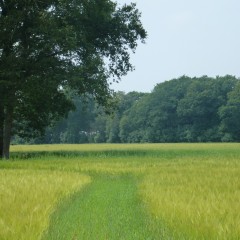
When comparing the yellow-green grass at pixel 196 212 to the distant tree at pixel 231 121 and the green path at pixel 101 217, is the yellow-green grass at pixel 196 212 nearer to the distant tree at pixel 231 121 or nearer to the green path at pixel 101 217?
the green path at pixel 101 217

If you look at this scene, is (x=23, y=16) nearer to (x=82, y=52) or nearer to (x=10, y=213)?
(x=82, y=52)

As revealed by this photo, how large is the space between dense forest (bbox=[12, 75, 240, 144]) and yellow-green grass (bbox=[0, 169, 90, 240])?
71793mm

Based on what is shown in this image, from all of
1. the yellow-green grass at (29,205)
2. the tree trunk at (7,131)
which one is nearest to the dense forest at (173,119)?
the tree trunk at (7,131)

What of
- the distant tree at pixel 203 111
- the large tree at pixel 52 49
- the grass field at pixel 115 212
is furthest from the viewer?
the distant tree at pixel 203 111

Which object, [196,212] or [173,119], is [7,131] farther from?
[173,119]

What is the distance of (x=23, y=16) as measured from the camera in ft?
94.9

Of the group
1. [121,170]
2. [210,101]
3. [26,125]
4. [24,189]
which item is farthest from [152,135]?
[24,189]

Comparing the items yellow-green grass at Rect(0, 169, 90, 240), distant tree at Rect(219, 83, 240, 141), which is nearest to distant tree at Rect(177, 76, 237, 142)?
distant tree at Rect(219, 83, 240, 141)

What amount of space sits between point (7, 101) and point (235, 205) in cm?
2242

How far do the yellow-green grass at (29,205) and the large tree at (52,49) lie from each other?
16.6 m

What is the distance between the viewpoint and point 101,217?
26.9 ft

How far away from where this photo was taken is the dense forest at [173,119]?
98438mm

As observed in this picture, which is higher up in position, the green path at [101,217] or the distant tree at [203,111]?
the distant tree at [203,111]

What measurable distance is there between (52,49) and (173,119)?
82261 mm
